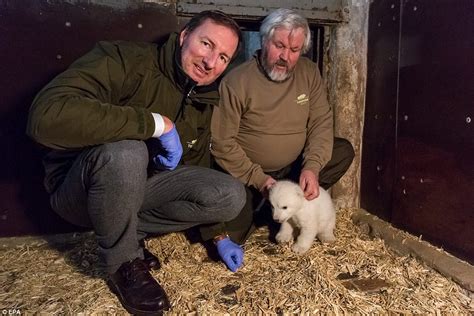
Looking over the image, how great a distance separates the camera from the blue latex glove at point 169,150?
6.40 ft

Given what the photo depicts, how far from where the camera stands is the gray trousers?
6.09ft

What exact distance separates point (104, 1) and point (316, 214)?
2.12 metres

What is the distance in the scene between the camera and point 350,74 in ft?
11.2

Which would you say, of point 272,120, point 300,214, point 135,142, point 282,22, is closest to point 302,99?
point 272,120

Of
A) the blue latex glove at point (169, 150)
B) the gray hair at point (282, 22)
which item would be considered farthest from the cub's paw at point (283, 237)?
the gray hair at point (282, 22)

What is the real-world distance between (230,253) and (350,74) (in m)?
1.86

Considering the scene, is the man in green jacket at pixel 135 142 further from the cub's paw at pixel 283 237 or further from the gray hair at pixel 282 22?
the gray hair at pixel 282 22

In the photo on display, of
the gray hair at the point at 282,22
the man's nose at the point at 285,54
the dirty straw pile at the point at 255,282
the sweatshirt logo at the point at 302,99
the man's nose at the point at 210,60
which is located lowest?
the dirty straw pile at the point at 255,282

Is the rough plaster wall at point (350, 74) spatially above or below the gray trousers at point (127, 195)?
above

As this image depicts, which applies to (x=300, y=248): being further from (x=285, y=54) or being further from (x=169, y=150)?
(x=285, y=54)

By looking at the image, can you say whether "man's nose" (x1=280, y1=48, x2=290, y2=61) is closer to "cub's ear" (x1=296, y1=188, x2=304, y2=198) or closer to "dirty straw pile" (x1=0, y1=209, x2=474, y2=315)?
"cub's ear" (x1=296, y1=188, x2=304, y2=198)

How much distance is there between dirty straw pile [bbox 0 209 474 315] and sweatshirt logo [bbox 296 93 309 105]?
103cm

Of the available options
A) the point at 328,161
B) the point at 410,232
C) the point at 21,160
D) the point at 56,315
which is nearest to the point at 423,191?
the point at 410,232

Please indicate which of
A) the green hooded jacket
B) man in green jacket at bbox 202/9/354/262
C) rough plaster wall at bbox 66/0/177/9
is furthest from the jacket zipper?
rough plaster wall at bbox 66/0/177/9
